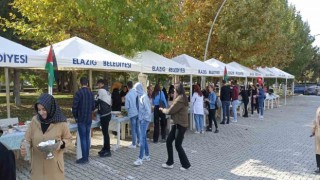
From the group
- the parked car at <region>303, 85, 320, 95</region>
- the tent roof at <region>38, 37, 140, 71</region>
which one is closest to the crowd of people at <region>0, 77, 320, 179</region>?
Answer: the tent roof at <region>38, 37, 140, 71</region>

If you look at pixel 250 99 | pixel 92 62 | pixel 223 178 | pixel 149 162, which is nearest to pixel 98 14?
pixel 92 62

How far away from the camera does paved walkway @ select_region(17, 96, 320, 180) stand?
723 cm

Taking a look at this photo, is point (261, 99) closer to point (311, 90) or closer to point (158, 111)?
point (158, 111)

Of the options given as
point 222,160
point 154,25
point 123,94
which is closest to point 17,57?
point 222,160

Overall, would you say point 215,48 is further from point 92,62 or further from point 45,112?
point 45,112

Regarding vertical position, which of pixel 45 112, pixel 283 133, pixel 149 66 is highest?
pixel 149 66

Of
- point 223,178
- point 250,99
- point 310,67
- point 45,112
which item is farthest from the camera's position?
point 310,67

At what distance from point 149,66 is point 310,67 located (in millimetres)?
59829

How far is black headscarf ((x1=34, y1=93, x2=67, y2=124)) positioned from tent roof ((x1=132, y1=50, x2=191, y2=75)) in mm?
7004

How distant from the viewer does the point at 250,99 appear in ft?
64.3

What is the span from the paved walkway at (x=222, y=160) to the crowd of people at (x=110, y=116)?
350 millimetres

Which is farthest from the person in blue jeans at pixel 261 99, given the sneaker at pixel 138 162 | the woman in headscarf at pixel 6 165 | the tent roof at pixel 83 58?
the woman in headscarf at pixel 6 165

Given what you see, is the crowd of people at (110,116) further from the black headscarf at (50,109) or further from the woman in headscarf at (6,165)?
the woman in headscarf at (6,165)

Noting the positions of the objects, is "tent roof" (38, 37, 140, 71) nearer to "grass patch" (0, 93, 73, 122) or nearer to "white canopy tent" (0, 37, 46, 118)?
"white canopy tent" (0, 37, 46, 118)
